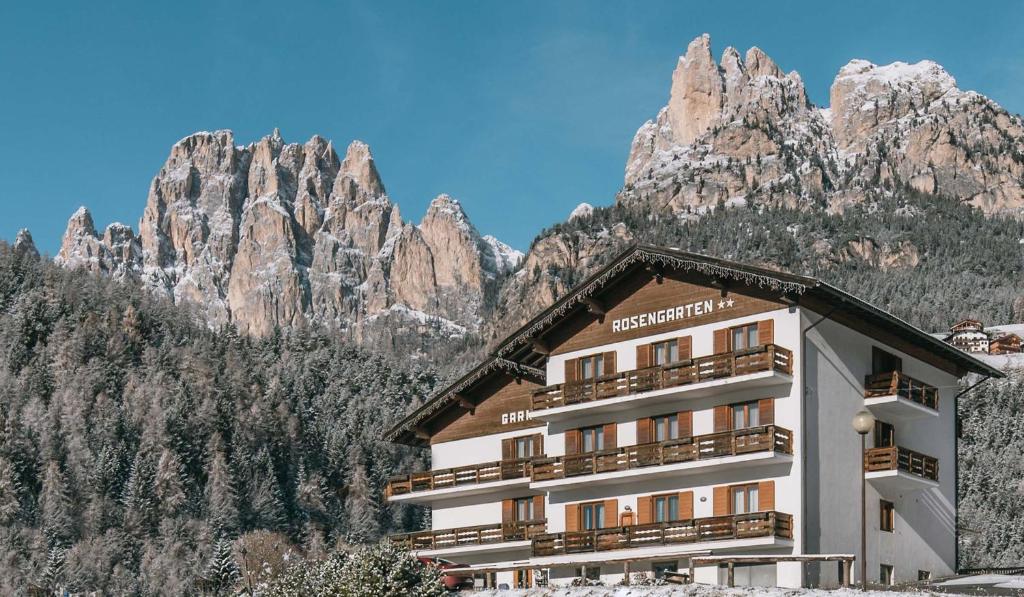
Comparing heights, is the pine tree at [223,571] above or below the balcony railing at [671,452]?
below

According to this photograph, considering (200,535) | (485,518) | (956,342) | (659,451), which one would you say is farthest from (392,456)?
(659,451)

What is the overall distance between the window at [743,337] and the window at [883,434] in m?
6.12

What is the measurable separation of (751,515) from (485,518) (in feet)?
55.5

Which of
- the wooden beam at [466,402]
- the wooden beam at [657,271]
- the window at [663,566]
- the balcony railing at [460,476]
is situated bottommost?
the window at [663,566]

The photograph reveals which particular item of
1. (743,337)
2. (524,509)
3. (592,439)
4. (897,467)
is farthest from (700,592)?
(524,509)

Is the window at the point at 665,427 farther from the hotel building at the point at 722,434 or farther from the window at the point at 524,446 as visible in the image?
the window at the point at 524,446

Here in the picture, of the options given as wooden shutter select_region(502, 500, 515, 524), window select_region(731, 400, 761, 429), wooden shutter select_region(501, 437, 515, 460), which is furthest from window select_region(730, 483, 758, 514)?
wooden shutter select_region(501, 437, 515, 460)

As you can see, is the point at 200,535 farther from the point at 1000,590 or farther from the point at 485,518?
the point at 1000,590

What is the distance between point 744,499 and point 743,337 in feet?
18.3

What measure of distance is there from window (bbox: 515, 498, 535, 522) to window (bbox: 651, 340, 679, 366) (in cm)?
1023

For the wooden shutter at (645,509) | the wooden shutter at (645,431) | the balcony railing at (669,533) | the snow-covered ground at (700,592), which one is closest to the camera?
the snow-covered ground at (700,592)

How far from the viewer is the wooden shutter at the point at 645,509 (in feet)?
176

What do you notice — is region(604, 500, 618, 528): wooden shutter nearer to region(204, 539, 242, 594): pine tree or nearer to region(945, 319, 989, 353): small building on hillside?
region(204, 539, 242, 594): pine tree

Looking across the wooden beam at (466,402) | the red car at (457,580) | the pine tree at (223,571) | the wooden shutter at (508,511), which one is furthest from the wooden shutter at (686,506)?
the pine tree at (223,571)
